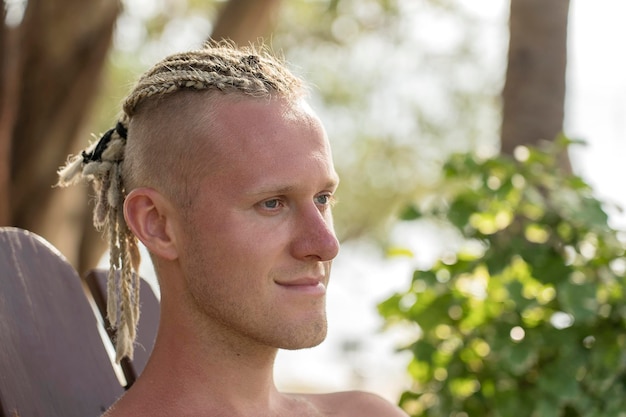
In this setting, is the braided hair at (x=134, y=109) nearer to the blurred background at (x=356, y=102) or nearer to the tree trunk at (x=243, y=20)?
the blurred background at (x=356, y=102)

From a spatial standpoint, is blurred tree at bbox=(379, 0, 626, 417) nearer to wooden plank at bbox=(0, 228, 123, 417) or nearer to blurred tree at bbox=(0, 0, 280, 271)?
wooden plank at bbox=(0, 228, 123, 417)

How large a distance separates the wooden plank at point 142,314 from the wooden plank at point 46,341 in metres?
0.09

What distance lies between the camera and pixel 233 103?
1.88m

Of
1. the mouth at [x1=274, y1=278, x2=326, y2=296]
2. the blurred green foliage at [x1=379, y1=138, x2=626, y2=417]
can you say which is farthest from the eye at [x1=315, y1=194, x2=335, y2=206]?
the blurred green foliage at [x1=379, y1=138, x2=626, y2=417]

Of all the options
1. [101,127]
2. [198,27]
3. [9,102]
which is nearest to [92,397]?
[9,102]

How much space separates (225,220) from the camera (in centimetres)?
182

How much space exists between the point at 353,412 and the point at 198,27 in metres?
6.50

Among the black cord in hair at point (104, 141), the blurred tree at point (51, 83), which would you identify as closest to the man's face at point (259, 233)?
the black cord in hair at point (104, 141)

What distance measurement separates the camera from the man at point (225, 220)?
1.83 m

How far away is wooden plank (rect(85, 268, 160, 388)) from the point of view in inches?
99.8

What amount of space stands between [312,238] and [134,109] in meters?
0.45

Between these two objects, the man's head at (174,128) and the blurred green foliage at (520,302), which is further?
the blurred green foliage at (520,302)

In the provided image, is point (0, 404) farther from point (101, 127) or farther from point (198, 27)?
point (101, 127)

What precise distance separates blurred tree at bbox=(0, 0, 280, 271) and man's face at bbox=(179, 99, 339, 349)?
10.3ft
